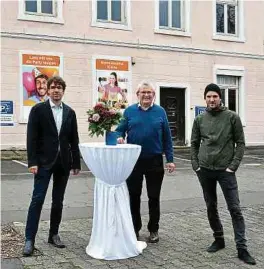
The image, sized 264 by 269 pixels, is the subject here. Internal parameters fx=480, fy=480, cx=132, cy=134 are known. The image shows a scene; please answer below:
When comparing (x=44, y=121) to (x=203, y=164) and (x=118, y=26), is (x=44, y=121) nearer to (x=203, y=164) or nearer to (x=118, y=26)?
(x=203, y=164)

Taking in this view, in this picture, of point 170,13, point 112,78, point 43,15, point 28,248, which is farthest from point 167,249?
point 170,13

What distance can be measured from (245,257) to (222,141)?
1271 mm

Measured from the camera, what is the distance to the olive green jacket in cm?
527

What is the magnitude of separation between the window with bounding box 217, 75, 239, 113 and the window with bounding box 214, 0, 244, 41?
173 cm

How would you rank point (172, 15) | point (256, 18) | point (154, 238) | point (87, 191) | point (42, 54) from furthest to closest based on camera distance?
1. point (256, 18)
2. point (172, 15)
3. point (42, 54)
4. point (87, 191)
5. point (154, 238)

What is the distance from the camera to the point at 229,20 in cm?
2109

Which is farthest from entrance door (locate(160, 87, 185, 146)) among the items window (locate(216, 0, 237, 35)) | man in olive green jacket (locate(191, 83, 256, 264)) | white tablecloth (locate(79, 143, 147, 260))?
white tablecloth (locate(79, 143, 147, 260))

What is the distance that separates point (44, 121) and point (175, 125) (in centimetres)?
1460

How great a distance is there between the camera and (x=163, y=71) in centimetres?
1911

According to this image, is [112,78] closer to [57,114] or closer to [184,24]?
[184,24]

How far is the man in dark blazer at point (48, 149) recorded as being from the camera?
17.9 ft

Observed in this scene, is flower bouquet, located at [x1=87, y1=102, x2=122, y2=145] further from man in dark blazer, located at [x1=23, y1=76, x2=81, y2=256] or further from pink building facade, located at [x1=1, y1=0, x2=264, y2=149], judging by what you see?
pink building facade, located at [x1=1, y1=0, x2=264, y2=149]

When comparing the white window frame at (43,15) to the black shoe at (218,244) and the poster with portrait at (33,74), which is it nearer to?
the poster with portrait at (33,74)

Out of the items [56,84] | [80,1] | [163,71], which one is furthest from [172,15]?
[56,84]
